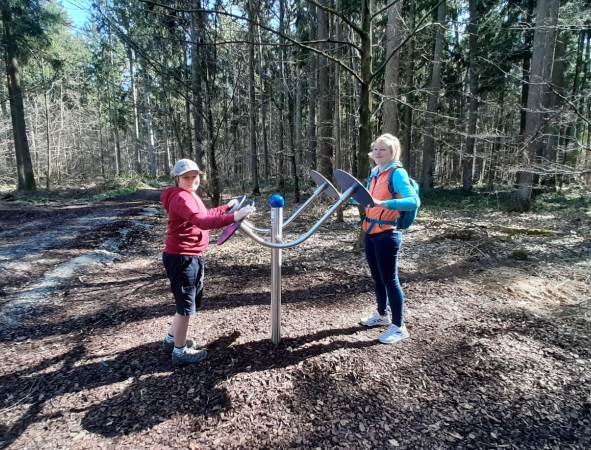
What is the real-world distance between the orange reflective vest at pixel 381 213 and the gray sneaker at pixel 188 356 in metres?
1.85

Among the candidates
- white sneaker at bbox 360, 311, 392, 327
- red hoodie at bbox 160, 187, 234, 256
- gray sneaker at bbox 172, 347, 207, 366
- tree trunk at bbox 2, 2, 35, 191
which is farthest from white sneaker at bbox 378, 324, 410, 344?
tree trunk at bbox 2, 2, 35, 191

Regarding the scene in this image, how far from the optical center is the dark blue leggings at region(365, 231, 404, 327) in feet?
9.60

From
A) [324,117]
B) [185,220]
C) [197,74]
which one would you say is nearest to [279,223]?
[185,220]

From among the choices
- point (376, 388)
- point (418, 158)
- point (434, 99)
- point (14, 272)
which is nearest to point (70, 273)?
point (14, 272)

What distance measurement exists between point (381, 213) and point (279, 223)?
90cm

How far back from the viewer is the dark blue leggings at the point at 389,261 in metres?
2.93

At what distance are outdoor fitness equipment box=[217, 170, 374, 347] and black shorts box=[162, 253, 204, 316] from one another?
0.48 meters

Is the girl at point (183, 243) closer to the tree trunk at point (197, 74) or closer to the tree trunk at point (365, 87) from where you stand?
the tree trunk at point (365, 87)

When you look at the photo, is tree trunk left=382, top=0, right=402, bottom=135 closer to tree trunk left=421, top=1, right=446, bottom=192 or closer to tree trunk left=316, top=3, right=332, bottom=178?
tree trunk left=316, top=3, right=332, bottom=178

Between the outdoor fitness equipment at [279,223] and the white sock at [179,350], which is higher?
the outdoor fitness equipment at [279,223]

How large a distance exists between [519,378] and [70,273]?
5.94 meters

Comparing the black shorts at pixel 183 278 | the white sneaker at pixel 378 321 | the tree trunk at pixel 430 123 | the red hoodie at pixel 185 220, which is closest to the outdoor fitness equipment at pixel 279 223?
the red hoodie at pixel 185 220

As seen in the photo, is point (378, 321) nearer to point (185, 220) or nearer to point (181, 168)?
point (185, 220)

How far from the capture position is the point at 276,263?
284 centimetres
